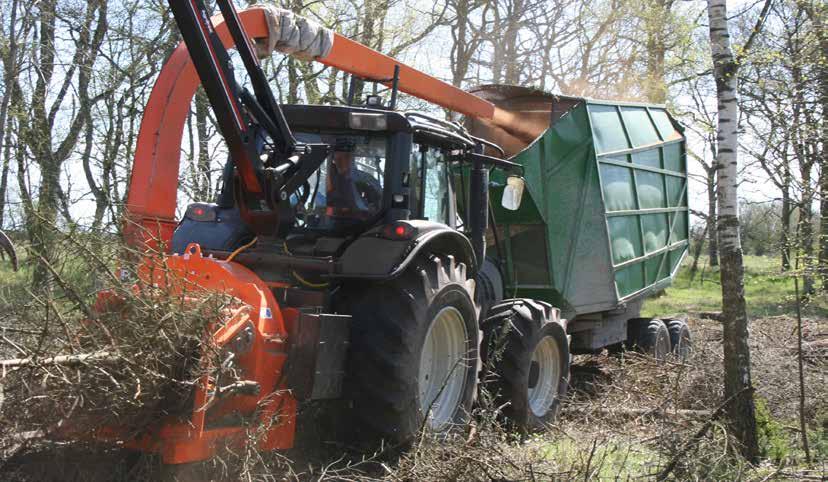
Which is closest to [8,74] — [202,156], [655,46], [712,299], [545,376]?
[202,156]

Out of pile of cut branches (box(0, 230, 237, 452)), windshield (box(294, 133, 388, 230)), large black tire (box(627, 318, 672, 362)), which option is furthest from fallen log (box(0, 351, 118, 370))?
large black tire (box(627, 318, 672, 362))

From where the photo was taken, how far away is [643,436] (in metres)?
6.12

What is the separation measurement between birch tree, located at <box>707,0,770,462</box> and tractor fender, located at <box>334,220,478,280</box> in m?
1.96

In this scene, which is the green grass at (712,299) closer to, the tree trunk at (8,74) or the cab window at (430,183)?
the cab window at (430,183)

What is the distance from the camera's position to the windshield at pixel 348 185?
5664 millimetres

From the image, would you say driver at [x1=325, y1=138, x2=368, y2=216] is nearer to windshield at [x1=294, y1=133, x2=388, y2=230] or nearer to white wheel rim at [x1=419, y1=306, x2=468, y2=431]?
windshield at [x1=294, y1=133, x2=388, y2=230]

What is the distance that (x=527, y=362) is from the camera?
663cm

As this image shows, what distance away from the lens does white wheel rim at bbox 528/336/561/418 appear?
7137 millimetres

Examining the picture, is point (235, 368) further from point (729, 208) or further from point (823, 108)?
point (823, 108)

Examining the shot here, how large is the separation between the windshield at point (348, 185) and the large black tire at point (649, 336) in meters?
5.41

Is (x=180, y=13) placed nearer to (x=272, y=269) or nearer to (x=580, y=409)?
(x=272, y=269)

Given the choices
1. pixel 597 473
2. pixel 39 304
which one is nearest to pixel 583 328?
pixel 597 473

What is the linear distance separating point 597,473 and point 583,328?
4.56m

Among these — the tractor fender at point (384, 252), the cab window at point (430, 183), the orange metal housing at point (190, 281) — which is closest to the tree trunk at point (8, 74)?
the orange metal housing at point (190, 281)
